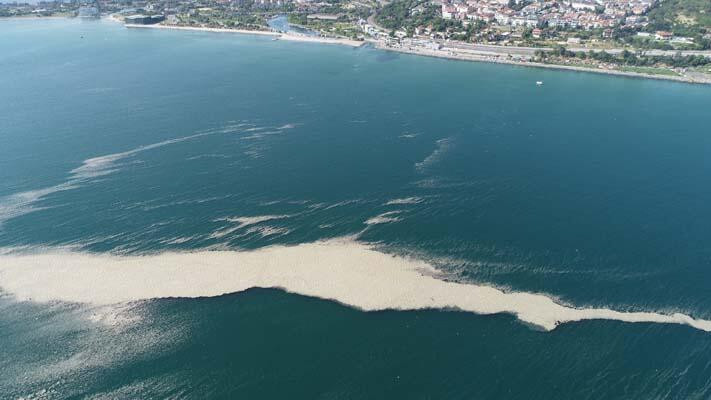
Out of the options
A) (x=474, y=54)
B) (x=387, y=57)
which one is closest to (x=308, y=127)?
(x=387, y=57)

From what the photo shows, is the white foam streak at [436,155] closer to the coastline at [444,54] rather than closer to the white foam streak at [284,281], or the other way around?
the white foam streak at [284,281]

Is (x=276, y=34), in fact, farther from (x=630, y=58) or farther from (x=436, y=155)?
(x=436, y=155)

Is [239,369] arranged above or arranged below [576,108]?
below

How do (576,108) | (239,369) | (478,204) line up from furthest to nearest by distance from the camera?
(576,108)
(478,204)
(239,369)

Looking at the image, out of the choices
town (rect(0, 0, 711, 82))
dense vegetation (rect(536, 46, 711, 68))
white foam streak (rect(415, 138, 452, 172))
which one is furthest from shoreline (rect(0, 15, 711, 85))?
white foam streak (rect(415, 138, 452, 172))

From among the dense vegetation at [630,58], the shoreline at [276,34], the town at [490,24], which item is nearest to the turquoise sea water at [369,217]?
the dense vegetation at [630,58]

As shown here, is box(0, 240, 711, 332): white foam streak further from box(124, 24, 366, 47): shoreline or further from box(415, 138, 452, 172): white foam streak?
box(124, 24, 366, 47): shoreline

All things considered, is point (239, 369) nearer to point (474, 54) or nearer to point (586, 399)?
point (586, 399)
